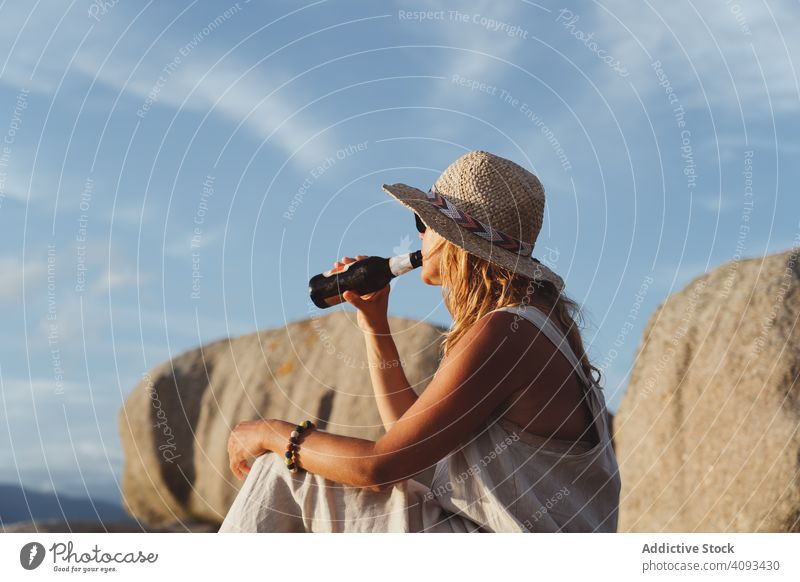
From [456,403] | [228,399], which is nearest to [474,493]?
[456,403]

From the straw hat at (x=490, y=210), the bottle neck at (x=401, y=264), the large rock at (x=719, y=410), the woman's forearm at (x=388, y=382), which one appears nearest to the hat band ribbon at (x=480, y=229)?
the straw hat at (x=490, y=210)

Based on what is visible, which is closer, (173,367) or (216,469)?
(216,469)

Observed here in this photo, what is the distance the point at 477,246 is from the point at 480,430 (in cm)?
56

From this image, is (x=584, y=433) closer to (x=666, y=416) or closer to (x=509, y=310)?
(x=509, y=310)

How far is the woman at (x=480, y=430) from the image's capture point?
247 cm

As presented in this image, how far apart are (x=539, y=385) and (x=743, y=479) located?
2.24 metres

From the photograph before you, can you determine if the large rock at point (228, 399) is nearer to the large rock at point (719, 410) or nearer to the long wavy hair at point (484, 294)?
the large rock at point (719, 410)

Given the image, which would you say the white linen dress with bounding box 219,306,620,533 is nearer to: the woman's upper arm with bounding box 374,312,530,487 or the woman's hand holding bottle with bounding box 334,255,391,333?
the woman's upper arm with bounding box 374,312,530,487

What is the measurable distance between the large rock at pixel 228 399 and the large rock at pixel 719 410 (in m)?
2.44

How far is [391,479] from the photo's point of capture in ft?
8.20

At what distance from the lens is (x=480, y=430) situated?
2527 mm

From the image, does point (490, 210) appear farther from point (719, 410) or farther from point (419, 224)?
point (719, 410)

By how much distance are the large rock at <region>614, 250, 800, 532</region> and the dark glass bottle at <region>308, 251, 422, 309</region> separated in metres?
2.12
